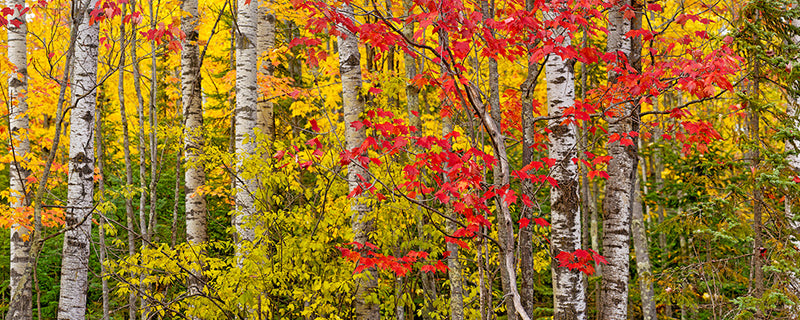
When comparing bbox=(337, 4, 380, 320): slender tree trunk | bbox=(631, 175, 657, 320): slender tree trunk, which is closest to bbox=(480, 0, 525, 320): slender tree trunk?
bbox=(337, 4, 380, 320): slender tree trunk

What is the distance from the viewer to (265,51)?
7453mm

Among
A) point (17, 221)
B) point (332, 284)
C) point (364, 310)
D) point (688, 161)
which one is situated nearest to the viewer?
point (332, 284)

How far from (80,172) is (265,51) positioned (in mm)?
3791

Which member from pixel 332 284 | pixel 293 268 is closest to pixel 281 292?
pixel 293 268

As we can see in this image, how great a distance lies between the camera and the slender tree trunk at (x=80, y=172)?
4066 mm

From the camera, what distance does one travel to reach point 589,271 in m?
Answer: 3.70

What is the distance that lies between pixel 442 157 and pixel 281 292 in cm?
220

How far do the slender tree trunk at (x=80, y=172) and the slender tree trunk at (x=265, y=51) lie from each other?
305 centimetres

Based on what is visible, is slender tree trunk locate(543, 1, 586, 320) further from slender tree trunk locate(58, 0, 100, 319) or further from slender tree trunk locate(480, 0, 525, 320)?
slender tree trunk locate(58, 0, 100, 319)

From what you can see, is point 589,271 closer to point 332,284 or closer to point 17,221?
point 332,284

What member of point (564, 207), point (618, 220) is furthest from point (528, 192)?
point (618, 220)

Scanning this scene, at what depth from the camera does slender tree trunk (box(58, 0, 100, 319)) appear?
4066mm

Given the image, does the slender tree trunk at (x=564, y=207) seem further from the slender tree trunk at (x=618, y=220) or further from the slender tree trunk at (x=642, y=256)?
the slender tree trunk at (x=642, y=256)

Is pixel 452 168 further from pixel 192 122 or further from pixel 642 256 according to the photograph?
pixel 642 256
